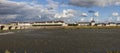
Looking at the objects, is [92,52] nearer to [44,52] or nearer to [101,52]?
[101,52]

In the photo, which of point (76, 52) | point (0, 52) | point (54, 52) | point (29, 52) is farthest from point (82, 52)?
point (0, 52)

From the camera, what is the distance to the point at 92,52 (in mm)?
49594

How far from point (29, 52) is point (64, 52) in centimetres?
605

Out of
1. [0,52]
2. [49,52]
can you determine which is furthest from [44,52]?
[0,52]

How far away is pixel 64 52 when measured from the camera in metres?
49.4

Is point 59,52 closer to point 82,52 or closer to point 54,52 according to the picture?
point 54,52

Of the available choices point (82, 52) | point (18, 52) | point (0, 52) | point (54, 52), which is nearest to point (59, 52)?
point (54, 52)

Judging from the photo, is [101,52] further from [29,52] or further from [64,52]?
[29,52]

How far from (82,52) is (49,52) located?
18.7ft

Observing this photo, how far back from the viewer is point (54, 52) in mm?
48906

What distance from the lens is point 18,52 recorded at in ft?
162

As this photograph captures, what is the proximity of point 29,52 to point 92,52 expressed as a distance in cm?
1092

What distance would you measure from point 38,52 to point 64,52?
14.9 ft

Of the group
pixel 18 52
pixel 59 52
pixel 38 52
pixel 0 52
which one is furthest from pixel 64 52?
pixel 0 52
